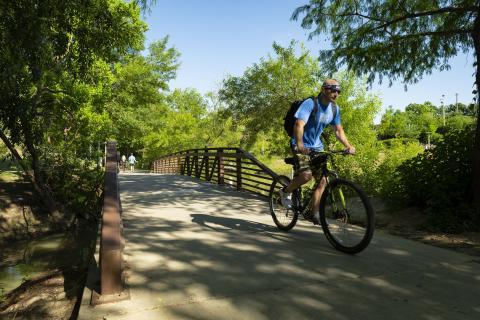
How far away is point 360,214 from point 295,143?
116 centimetres

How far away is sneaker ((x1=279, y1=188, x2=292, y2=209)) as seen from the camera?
510cm

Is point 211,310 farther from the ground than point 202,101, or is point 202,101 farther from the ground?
point 202,101

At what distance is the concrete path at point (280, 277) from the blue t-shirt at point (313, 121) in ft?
4.03

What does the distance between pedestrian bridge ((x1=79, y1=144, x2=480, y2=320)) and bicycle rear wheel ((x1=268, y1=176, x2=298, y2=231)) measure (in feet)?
0.51

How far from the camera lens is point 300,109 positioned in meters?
4.46

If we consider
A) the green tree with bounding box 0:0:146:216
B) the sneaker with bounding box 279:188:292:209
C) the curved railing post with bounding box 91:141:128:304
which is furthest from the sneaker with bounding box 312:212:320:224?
the green tree with bounding box 0:0:146:216

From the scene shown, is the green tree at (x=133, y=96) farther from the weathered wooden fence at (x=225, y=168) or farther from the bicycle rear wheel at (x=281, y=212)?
the bicycle rear wheel at (x=281, y=212)

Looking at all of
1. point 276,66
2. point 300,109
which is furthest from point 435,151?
point 276,66

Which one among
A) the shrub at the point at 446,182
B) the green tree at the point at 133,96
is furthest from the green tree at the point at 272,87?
the shrub at the point at 446,182

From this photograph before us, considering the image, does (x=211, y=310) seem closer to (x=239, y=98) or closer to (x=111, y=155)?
(x=111, y=155)

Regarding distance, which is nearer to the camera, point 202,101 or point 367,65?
point 367,65

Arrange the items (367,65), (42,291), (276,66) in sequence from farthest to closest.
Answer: (276,66) → (367,65) → (42,291)

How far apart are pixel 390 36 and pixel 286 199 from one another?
4.50 m

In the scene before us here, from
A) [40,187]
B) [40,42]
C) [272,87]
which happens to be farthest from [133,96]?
[40,42]
